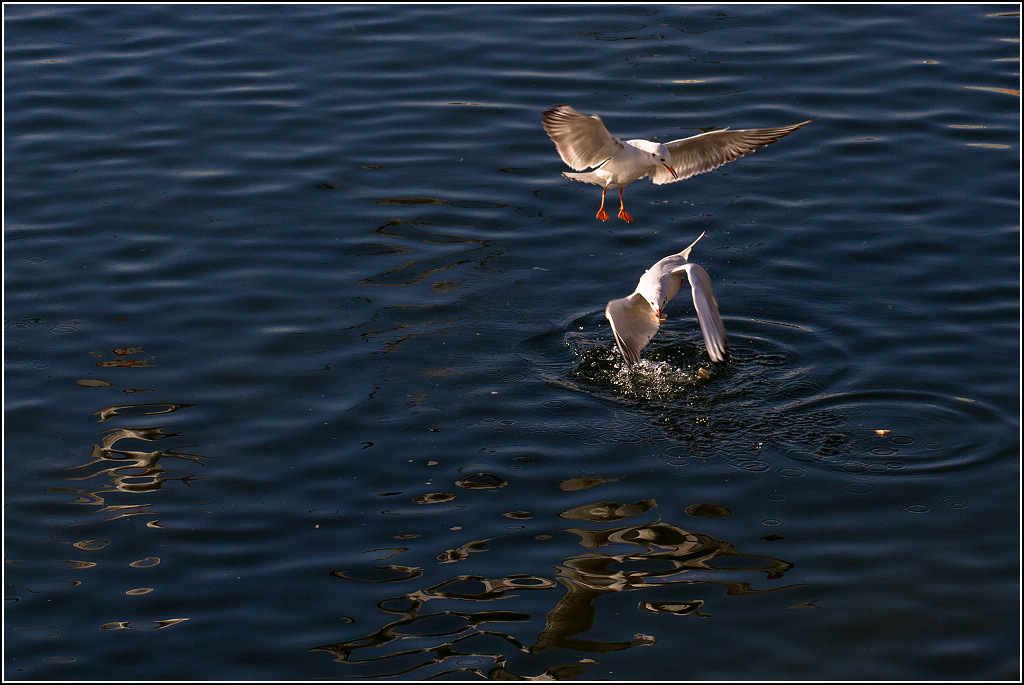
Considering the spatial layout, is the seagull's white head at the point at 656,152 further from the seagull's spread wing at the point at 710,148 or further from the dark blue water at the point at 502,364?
the dark blue water at the point at 502,364

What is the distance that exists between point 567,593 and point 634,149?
3.82 m

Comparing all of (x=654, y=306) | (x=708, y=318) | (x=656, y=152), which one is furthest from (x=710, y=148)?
(x=708, y=318)

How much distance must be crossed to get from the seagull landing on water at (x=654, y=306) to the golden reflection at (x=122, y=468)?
3.18m

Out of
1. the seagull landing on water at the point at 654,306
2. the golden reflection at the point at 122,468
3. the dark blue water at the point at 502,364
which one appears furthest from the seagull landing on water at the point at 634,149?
the golden reflection at the point at 122,468

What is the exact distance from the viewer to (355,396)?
9.22 meters

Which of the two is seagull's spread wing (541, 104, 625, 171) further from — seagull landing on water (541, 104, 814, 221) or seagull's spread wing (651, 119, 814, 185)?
seagull's spread wing (651, 119, 814, 185)

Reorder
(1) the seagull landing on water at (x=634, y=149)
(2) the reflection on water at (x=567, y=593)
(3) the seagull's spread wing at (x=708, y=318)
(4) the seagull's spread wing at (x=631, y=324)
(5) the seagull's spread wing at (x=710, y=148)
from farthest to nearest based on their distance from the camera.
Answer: (5) the seagull's spread wing at (x=710, y=148) < (1) the seagull landing on water at (x=634, y=149) < (4) the seagull's spread wing at (x=631, y=324) < (3) the seagull's spread wing at (x=708, y=318) < (2) the reflection on water at (x=567, y=593)

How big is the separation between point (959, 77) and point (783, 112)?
2397 millimetres

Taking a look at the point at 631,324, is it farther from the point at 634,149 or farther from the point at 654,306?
the point at 634,149

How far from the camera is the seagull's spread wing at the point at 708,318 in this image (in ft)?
26.8

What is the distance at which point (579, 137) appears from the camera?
30.7 feet

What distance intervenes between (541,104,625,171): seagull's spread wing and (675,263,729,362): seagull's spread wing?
1293mm

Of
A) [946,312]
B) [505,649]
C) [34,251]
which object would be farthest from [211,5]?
[505,649]

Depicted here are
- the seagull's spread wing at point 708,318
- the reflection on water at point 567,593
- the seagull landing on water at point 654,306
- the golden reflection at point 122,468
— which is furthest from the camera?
the seagull landing on water at point 654,306
